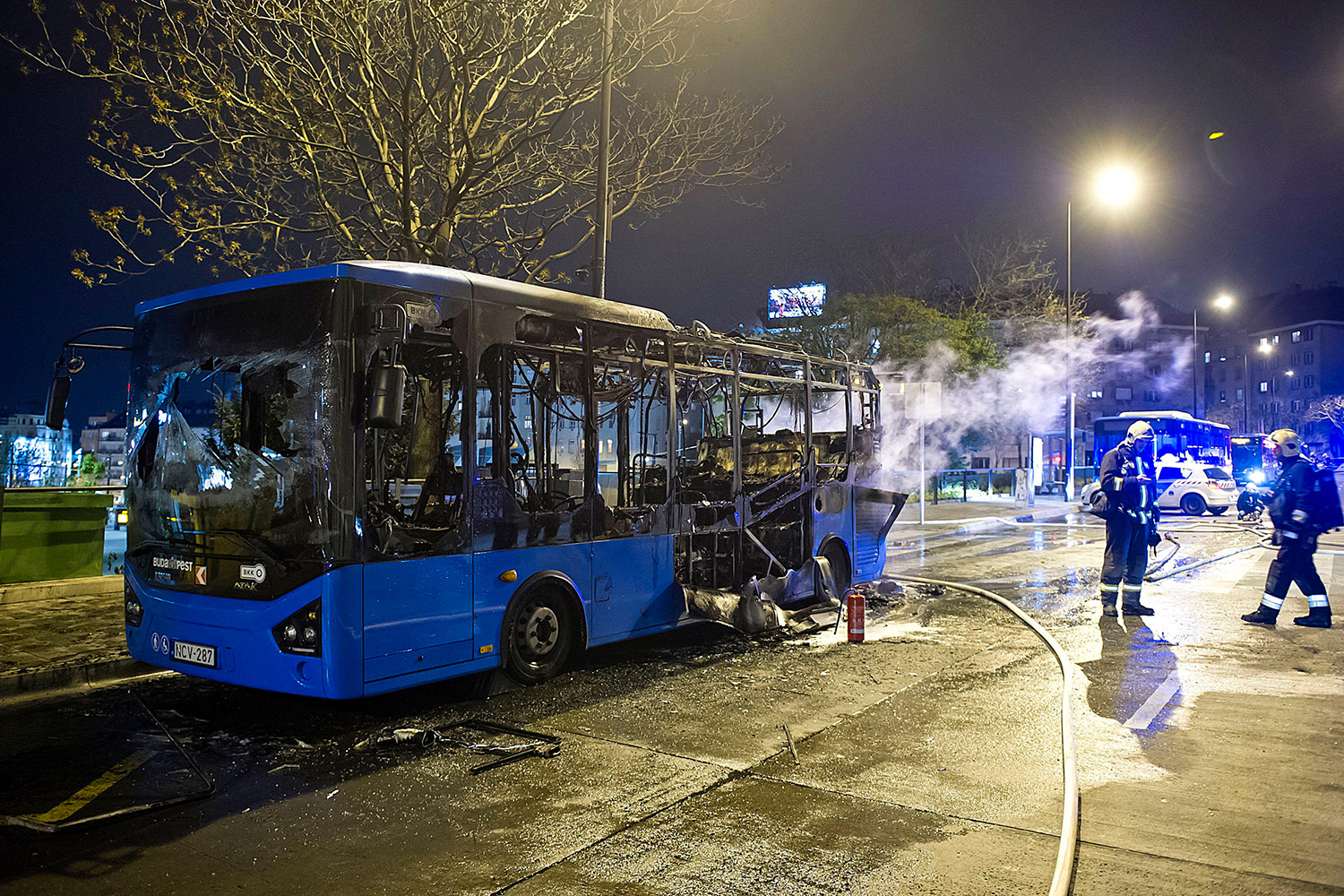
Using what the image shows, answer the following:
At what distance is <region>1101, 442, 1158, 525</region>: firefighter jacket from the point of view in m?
10.4

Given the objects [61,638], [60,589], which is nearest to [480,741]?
[61,638]

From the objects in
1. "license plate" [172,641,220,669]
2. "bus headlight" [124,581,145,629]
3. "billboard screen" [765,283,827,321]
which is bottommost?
"license plate" [172,641,220,669]

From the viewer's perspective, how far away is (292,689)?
19.3ft

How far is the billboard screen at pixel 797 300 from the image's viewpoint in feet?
119

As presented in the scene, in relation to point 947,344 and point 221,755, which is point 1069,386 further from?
point 221,755

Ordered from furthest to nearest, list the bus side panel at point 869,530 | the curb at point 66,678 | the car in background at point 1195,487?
the car in background at point 1195,487 → the bus side panel at point 869,530 → the curb at point 66,678

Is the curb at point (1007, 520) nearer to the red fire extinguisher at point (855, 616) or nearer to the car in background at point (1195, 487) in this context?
the car in background at point (1195, 487)

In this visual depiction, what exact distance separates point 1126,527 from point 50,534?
41.0ft

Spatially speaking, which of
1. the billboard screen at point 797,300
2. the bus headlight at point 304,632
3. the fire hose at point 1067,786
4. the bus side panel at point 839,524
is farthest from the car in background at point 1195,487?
the bus headlight at point 304,632

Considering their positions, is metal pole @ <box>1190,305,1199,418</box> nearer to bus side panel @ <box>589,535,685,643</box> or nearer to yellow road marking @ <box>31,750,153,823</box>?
bus side panel @ <box>589,535,685,643</box>

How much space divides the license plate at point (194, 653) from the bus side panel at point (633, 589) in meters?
2.79

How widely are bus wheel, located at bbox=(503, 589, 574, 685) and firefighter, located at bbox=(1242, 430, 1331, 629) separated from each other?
24.5 feet

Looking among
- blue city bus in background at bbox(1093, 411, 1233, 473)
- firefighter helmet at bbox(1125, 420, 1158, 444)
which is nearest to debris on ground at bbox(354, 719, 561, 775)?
firefighter helmet at bbox(1125, 420, 1158, 444)

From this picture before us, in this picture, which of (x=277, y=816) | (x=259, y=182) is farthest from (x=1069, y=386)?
(x=277, y=816)
